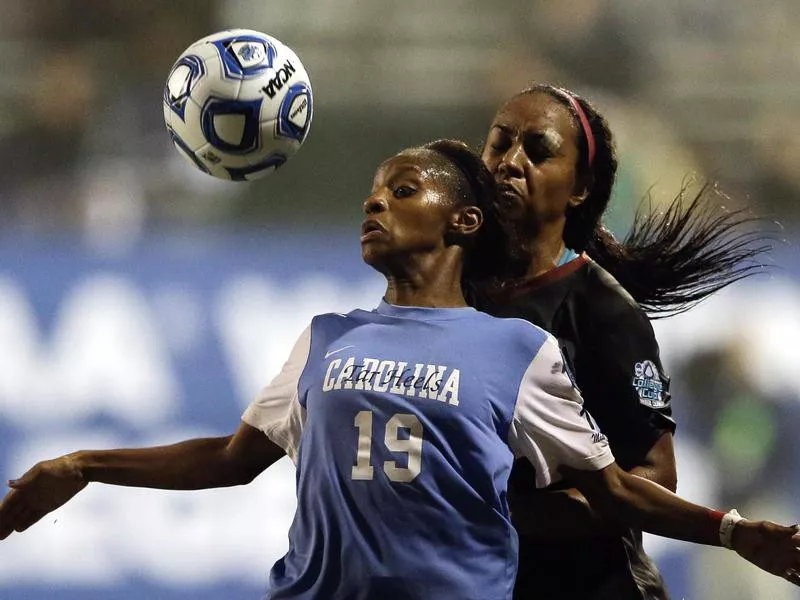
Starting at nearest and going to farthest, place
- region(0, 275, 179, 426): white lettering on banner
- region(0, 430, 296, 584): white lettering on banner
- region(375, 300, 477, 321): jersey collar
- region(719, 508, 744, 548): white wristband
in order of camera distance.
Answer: region(719, 508, 744, 548): white wristband
region(375, 300, 477, 321): jersey collar
region(0, 430, 296, 584): white lettering on banner
region(0, 275, 179, 426): white lettering on banner

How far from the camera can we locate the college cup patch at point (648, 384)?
330 cm

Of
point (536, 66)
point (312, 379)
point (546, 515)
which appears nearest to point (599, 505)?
point (546, 515)

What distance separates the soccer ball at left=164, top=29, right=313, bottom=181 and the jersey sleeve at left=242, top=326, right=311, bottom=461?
26.8 inches

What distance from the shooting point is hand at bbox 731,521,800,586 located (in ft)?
9.01

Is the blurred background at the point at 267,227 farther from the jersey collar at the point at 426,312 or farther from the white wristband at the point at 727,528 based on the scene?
the white wristband at the point at 727,528

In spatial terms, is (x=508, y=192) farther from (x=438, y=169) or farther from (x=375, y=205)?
(x=375, y=205)

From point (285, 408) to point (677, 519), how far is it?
854 millimetres

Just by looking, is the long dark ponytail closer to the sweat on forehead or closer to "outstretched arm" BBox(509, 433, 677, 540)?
the sweat on forehead

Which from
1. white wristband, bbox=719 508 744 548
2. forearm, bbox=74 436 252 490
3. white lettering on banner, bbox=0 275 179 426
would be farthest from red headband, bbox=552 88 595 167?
white lettering on banner, bbox=0 275 179 426

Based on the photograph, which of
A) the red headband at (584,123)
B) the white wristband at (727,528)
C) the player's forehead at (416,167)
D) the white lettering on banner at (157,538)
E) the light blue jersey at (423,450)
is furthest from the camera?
the white lettering on banner at (157,538)

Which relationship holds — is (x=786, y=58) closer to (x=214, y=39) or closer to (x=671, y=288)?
(x=671, y=288)

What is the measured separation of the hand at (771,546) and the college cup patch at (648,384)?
0.55 m

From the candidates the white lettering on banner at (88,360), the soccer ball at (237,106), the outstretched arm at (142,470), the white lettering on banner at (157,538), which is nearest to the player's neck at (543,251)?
the soccer ball at (237,106)

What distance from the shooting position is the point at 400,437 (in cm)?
276
